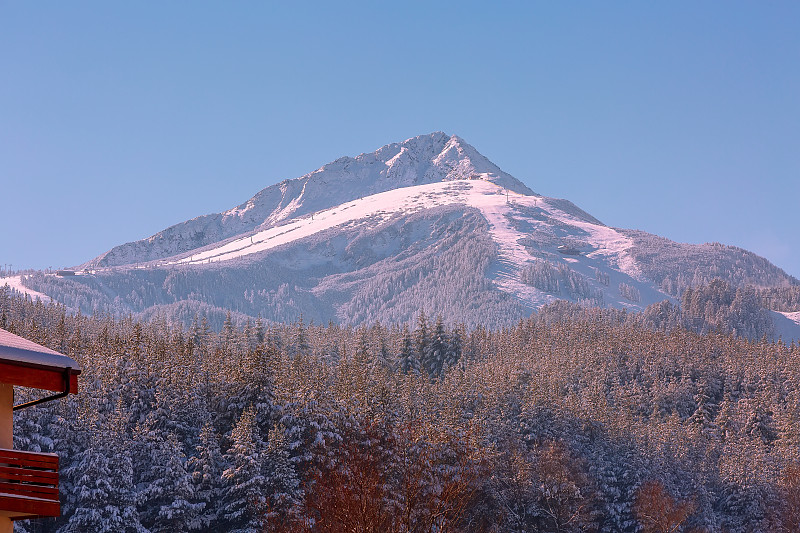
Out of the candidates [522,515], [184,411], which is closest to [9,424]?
[184,411]

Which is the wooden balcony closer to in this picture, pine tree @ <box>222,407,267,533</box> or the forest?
the forest

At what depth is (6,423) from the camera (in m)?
11.8

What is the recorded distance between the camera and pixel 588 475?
233 feet

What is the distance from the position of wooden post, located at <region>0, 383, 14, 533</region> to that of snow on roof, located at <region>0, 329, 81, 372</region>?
19.8 inches

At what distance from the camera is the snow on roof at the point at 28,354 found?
11523 millimetres

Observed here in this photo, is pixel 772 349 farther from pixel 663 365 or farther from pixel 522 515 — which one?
pixel 522 515

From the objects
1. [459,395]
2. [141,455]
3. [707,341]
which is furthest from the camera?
[707,341]

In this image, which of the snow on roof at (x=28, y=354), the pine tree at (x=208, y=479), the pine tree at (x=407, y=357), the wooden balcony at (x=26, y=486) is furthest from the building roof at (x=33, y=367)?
the pine tree at (x=407, y=357)

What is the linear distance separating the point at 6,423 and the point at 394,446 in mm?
41643

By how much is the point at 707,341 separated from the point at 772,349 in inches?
434

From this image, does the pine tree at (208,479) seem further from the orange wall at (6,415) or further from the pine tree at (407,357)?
the pine tree at (407,357)

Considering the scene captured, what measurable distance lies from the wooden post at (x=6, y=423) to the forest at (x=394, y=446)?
10.3 m

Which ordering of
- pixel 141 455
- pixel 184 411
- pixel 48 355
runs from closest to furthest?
pixel 48 355 → pixel 141 455 → pixel 184 411

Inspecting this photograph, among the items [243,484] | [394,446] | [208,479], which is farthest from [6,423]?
[394,446]
